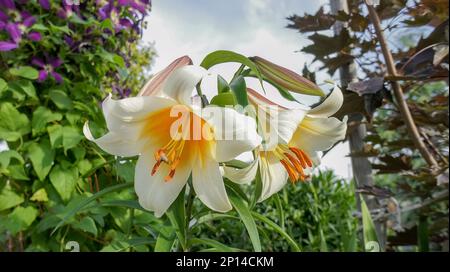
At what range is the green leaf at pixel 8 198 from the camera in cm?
132

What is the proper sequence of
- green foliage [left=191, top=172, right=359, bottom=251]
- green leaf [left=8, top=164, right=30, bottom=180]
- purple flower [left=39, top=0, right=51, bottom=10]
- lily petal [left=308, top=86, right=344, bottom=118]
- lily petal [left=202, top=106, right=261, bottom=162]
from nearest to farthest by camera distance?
lily petal [left=202, top=106, right=261, bottom=162] < lily petal [left=308, top=86, right=344, bottom=118] < green leaf [left=8, top=164, right=30, bottom=180] < purple flower [left=39, top=0, right=51, bottom=10] < green foliage [left=191, top=172, right=359, bottom=251]

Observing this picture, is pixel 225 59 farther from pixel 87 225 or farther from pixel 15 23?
pixel 15 23

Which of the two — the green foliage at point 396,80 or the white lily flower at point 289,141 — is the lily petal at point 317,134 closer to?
the white lily flower at point 289,141

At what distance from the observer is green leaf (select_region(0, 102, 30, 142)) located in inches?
52.8

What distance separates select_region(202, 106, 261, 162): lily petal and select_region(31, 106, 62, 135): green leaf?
38.4 inches

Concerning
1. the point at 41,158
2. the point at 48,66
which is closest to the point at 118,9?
the point at 48,66

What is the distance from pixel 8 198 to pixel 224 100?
1.05 meters

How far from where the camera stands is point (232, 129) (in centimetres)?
50

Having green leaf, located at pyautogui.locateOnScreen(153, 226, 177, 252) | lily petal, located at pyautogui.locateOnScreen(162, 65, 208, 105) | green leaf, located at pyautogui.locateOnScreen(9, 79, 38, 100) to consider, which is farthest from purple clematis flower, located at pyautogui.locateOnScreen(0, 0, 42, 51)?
lily petal, located at pyautogui.locateOnScreen(162, 65, 208, 105)

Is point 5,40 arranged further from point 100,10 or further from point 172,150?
point 172,150

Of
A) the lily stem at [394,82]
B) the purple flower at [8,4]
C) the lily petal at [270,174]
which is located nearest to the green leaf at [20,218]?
the purple flower at [8,4]

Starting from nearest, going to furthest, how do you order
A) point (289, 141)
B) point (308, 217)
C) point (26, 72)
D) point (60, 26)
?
point (289, 141) → point (26, 72) → point (60, 26) → point (308, 217)

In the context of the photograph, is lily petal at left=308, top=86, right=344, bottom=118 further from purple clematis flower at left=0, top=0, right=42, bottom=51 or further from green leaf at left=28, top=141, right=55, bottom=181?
purple clematis flower at left=0, top=0, right=42, bottom=51

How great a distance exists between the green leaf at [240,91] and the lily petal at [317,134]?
4.6 inches
